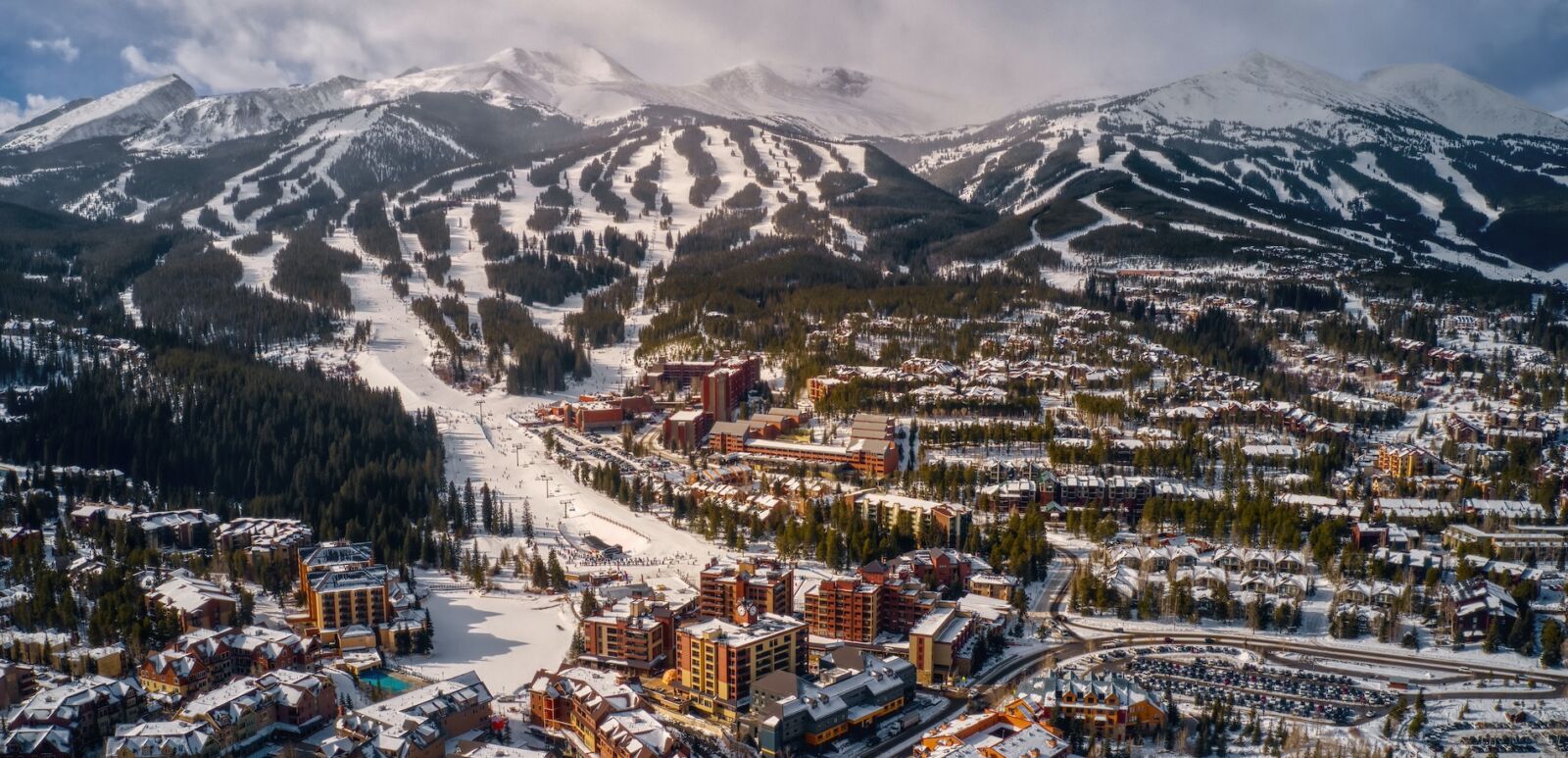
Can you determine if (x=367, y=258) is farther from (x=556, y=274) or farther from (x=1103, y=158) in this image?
(x=1103, y=158)

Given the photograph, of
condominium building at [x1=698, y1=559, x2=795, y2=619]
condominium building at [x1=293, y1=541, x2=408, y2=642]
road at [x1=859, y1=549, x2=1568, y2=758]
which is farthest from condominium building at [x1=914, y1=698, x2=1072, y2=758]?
condominium building at [x1=293, y1=541, x2=408, y2=642]

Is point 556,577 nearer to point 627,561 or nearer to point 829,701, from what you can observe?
point 627,561

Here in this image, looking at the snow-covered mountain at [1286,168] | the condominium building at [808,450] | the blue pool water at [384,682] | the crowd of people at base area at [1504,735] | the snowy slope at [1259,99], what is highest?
the snowy slope at [1259,99]

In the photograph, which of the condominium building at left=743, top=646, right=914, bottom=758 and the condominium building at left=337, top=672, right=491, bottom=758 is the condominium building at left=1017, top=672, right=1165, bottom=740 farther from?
the condominium building at left=337, top=672, right=491, bottom=758

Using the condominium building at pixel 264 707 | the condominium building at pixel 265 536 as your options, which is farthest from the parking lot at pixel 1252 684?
the condominium building at pixel 265 536

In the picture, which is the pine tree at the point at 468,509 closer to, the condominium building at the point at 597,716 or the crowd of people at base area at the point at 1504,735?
the condominium building at the point at 597,716

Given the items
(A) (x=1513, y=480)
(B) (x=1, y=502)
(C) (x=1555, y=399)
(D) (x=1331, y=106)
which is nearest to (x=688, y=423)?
(B) (x=1, y=502)
